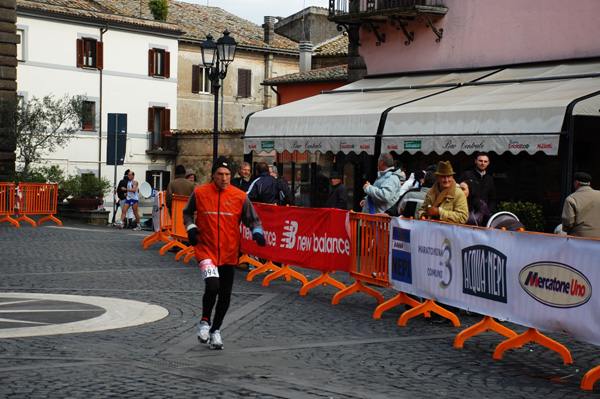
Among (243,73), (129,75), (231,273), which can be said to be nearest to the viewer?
(231,273)

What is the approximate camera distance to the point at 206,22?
57.4 m

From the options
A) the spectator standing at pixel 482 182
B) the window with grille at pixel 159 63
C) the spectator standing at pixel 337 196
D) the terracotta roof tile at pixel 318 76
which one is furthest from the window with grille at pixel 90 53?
the spectator standing at pixel 482 182

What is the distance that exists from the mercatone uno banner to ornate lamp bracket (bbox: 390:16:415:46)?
13.0 m

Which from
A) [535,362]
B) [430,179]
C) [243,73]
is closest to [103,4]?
[243,73]

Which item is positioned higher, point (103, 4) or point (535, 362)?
point (103, 4)

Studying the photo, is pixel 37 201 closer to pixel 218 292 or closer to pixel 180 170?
pixel 180 170

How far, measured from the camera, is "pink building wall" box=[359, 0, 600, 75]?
2028cm

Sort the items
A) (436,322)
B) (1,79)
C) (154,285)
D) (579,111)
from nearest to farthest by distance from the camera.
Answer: (436,322) < (154,285) < (579,111) < (1,79)

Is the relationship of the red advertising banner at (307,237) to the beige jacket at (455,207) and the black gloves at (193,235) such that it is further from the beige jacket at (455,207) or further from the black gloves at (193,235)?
the black gloves at (193,235)

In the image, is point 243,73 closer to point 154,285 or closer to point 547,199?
point 547,199

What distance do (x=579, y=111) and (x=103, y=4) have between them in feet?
130

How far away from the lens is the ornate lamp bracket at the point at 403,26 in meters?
24.2

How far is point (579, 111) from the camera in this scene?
16.5m

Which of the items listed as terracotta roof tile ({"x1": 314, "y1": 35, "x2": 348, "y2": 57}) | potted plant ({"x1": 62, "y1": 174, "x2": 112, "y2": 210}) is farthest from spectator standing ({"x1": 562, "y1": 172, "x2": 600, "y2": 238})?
terracotta roof tile ({"x1": 314, "y1": 35, "x2": 348, "y2": 57})
